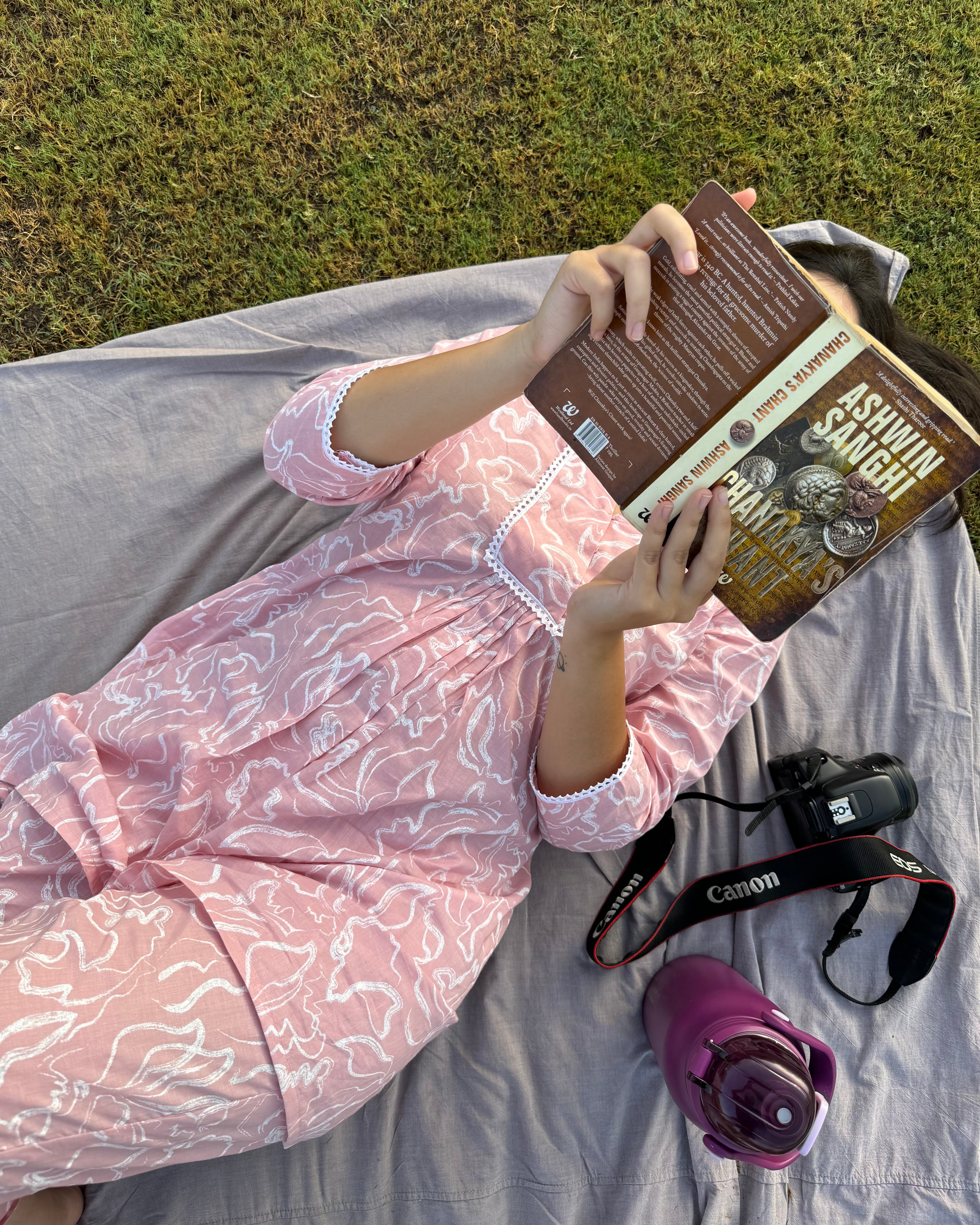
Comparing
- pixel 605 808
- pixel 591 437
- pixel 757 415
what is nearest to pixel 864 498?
pixel 757 415

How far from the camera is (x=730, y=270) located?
75cm

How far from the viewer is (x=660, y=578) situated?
0.87m

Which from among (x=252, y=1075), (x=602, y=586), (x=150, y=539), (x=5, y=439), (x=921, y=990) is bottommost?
(x=921, y=990)

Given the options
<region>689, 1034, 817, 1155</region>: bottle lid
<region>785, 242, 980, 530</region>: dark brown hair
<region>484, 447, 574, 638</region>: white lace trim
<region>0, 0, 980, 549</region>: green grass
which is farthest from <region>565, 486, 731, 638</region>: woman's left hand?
<region>0, 0, 980, 549</region>: green grass

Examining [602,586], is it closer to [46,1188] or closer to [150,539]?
[150,539]

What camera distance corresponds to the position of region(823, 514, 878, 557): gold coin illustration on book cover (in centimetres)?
76

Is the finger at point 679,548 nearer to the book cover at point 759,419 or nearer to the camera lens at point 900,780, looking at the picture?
the book cover at point 759,419

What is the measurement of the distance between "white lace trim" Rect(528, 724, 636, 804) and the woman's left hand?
195 mm

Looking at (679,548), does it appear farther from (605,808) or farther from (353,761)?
(353,761)

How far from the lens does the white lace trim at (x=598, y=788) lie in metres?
1.06

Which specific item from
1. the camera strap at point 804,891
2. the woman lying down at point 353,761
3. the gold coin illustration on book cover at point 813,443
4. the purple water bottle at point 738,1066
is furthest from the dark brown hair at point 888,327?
the purple water bottle at point 738,1066

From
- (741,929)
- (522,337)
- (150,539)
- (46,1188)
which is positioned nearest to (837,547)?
(522,337)

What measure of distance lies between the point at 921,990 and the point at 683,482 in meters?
1.09

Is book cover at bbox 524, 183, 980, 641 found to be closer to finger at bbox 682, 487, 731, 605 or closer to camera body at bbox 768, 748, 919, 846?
finger at bbox 682, 487, 731, 605
